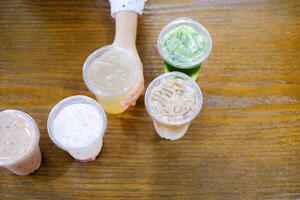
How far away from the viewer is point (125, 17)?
4.23 feet

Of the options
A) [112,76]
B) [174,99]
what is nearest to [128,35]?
[112,76]

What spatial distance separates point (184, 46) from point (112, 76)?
0.24 meters

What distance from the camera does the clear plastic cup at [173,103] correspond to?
1.02 m

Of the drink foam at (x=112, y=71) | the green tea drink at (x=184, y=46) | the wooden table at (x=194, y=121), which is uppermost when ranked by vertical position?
the green tea drink at (x=184, y=46)

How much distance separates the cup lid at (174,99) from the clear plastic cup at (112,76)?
7cm

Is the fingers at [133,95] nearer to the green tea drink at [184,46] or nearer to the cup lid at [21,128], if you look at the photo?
the green tea drink at [184,46]

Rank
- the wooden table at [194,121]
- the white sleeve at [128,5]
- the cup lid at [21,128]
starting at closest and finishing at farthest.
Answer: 1. the cup lid at [21,128]
2. the wooden table at [194,121]
3. the white sleeve at [128,5]

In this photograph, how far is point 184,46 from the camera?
113cm

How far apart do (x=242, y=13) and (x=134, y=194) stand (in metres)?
0.76

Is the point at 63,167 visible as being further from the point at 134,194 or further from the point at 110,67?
the point at 110,67

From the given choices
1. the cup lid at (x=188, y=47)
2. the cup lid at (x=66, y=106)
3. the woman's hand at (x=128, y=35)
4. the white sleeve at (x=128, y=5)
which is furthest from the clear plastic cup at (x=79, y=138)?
the white sleeve at (x=128, y=5)

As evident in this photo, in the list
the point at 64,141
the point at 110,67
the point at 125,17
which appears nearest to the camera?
the point at 64,141

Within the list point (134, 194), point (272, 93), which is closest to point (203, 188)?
point (134, 194)

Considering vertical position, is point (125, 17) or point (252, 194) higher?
point (125, 17)
